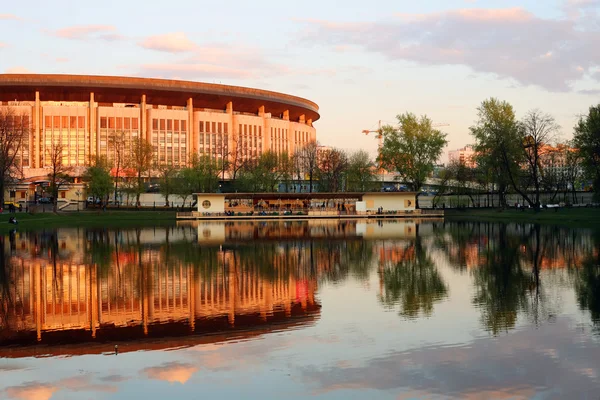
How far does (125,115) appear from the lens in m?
118

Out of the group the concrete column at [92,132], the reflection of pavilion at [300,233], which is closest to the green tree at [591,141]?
the reflection of pavilion at [300,233]

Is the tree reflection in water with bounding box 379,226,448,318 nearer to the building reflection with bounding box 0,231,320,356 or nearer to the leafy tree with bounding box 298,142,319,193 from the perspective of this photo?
the building reflection with bounding box 0,231,320,356

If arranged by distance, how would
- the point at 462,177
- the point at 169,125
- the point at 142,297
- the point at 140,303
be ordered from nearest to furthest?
the point at 140,303
the point at 142,297
the point at 462,177
the point at 169,125

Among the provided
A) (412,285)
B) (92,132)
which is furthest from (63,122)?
(412,285)

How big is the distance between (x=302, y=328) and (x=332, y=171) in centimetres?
9063

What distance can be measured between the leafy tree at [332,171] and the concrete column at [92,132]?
1555 inches

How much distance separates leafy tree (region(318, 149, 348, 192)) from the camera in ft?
336

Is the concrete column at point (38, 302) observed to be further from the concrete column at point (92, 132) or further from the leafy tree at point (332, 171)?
the concrete column at point (92, 132)

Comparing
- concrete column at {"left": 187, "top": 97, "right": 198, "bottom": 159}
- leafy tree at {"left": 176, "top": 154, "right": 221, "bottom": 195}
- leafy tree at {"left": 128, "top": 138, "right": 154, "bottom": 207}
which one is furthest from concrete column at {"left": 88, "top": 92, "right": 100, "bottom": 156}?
leafy tree at {"left": 176, "top": 154, "right": 221, "bottom": 195}

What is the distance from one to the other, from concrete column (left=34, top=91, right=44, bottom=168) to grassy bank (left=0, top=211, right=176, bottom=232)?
35732 mm

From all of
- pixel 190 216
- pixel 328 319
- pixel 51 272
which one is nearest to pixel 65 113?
pixel 190 216

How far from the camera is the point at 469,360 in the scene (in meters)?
12.5

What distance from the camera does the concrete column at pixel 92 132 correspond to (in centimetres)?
11538

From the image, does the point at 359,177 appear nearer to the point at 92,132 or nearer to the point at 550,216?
the point at 550,216
